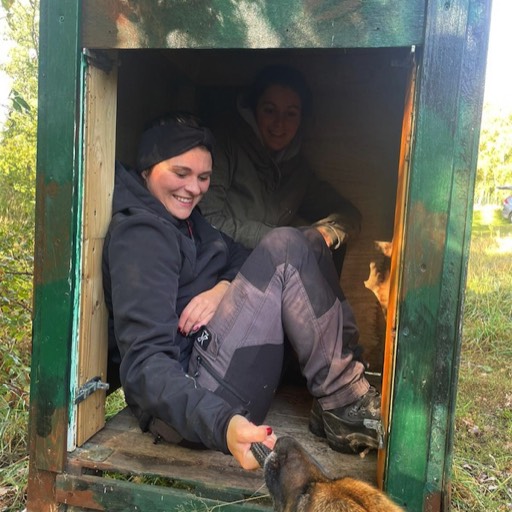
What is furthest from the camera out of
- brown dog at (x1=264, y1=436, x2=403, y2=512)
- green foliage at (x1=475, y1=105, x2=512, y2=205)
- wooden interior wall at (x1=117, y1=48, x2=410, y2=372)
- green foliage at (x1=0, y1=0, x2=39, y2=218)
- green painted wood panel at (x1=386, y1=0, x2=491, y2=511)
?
green foliage at (x1=475, y1=105, x2=512, y2=205)

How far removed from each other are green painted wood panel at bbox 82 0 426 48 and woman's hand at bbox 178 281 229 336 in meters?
1.00

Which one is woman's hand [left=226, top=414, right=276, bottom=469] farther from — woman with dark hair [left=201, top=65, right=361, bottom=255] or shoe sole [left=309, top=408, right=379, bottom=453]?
woman with dark hair [left=201, top=65, right=361, bottom=255]

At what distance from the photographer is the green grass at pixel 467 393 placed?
2.72m

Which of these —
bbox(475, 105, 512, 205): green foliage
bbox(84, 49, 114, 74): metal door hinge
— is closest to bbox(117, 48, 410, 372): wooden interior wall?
bbox(84, 49, 114, 74): metal door hinge

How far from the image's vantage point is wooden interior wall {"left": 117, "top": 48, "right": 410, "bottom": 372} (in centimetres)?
352

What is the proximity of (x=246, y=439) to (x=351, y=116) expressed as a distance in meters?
2.59

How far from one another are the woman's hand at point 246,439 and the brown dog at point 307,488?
0.15 feet

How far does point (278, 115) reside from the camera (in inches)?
125

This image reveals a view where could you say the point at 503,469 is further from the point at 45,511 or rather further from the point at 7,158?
the point at 7,158

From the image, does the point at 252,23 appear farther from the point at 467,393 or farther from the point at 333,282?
the point at 467,393

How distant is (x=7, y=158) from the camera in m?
6.81

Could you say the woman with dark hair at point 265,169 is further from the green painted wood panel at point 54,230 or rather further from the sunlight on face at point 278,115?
the green painted wood panel at point 54,230

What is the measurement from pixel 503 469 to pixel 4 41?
6716 millimetres

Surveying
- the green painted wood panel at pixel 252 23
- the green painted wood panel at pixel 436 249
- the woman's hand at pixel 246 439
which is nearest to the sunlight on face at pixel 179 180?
the green painted wood panel at pixel 252 23
